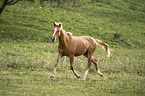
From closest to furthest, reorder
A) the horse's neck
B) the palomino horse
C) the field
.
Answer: the field, the palomino horse, the horse's neck

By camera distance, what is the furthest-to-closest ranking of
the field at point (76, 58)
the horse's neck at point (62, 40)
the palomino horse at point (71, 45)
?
1. the horse's neck at point (62, 40)
2. the palomino horse at point (71, 45)
3. the field at point (76, 58)

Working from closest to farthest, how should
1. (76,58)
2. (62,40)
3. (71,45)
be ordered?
(62,40) < (71,45) < (76,58)

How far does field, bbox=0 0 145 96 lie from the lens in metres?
9.05

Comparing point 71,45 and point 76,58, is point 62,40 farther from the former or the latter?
point 76,58

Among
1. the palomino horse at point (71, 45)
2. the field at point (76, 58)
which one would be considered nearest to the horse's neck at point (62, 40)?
the palomino horse at point (71, 45)

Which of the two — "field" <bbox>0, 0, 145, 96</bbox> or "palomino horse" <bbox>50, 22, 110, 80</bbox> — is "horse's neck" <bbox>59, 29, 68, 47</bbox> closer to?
"palomino horse" <bbox>50, 22, 110, 80</bbox>

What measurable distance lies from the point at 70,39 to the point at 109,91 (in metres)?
3.26

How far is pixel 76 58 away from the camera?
1541 centimetres

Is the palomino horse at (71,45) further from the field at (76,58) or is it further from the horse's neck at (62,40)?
the field at (76,58)

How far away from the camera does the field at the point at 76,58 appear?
9.05 m

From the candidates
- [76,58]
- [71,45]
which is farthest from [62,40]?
[76,58]

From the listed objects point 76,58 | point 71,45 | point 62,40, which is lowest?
point 76,58

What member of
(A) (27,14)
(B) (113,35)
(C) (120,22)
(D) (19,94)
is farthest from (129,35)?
(D) (19,94)

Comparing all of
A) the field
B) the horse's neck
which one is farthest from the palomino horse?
the field
